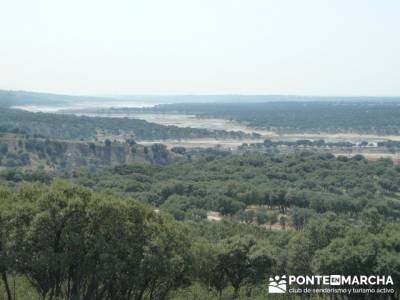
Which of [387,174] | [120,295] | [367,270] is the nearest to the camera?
[120,295]

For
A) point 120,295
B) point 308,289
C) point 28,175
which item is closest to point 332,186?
point 28,175

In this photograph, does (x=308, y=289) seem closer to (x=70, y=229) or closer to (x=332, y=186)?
(x=70, y=229)

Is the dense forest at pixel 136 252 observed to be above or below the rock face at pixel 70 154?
above

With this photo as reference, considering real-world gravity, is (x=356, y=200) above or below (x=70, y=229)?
below

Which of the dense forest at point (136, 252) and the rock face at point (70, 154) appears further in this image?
the rock face at point (70, 154)

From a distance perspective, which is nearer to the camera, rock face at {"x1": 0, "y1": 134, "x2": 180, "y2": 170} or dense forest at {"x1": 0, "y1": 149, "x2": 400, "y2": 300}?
dense forest at {"x1": 0, "y1": 149, "x2": 400, "y2": 300}

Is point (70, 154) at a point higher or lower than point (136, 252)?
lower

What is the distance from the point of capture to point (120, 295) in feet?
104

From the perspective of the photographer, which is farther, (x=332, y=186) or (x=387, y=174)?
(x=387, y=174)

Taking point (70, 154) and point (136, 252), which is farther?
point (70, 154)

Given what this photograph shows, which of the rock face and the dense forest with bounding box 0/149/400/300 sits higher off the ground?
the dense forest with bounding box 0/149/400/300

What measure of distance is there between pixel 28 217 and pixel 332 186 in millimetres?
92807

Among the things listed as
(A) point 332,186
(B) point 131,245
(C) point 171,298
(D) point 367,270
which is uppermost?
(B) point 131,245

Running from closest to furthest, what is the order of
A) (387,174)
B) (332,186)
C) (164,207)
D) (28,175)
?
(164,207), (28,175), (332,186), (387,174)
